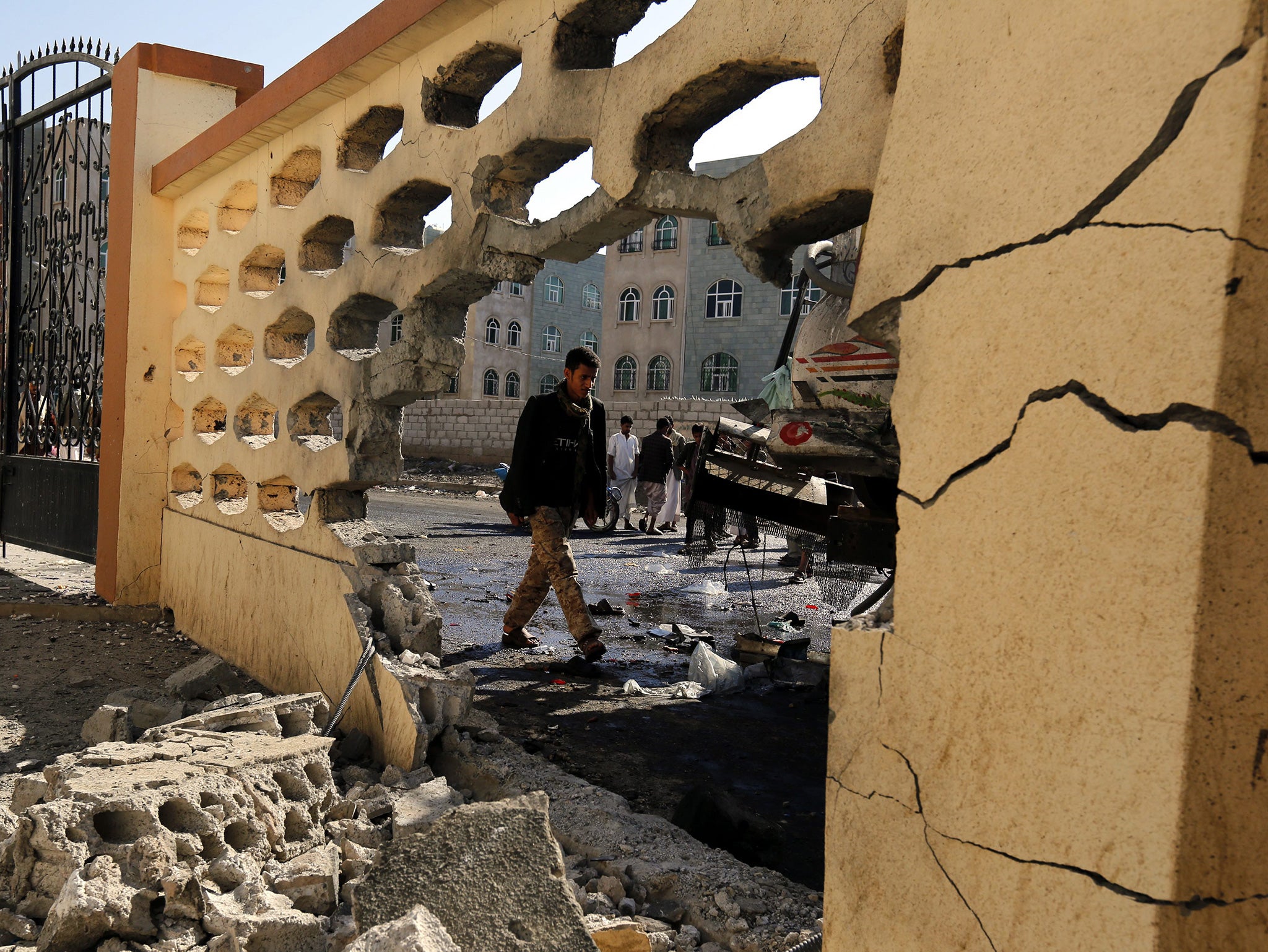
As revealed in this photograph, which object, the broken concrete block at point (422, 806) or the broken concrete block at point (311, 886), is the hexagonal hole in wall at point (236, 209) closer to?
the broken concrete block at point (422, 806)

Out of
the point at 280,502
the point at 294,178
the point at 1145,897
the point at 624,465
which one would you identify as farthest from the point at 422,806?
the point at 624,465

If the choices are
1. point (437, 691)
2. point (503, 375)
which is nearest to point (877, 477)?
point (437, 691)

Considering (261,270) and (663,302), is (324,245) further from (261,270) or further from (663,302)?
(663,302)

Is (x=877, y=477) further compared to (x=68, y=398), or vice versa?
(x=68, y=398)

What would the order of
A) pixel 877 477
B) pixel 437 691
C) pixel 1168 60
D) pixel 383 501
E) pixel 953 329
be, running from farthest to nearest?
pixel 383 501, pixel 877 477, pixel 437 691, pixel 953 329, pixel 1168 60

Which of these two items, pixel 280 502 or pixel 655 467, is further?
pixel 655 467

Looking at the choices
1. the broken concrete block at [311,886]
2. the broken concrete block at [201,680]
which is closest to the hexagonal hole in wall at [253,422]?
the broken concrete block at [201,680]

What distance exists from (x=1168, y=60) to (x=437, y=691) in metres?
2.70

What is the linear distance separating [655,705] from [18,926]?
2688mm

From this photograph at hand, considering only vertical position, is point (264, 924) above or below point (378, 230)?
below

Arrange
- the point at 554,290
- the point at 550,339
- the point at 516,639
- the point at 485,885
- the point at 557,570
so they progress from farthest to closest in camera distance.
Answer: the point at 554,290, the point at 550,339, the point at 516,639, the point at 557,570, the point at 485,885

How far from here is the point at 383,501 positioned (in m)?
15.9

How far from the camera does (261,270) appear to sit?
498 centimetres

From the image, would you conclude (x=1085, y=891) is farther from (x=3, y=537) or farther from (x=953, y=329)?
(x=3, y=537)
